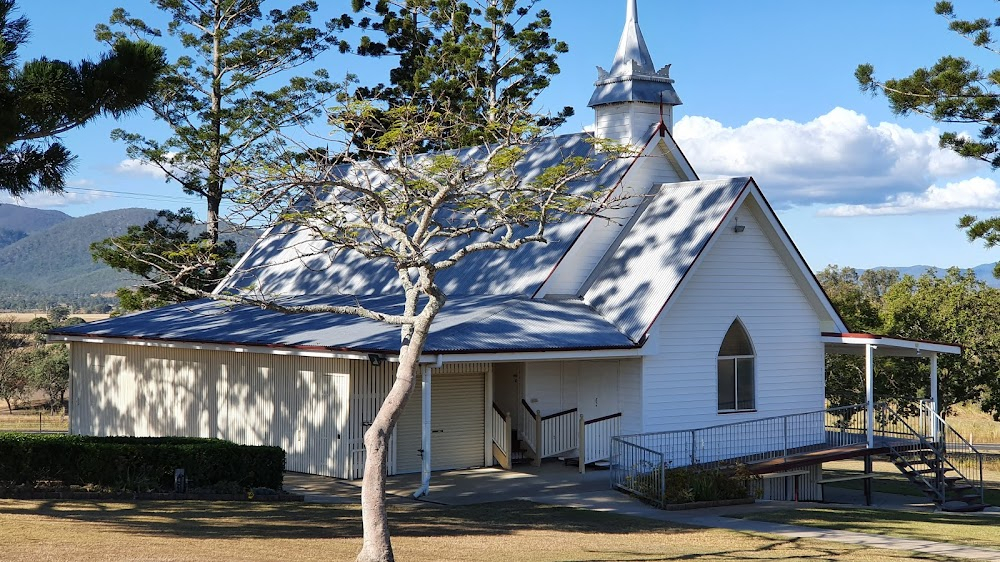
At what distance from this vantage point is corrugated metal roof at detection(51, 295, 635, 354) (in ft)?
67.8

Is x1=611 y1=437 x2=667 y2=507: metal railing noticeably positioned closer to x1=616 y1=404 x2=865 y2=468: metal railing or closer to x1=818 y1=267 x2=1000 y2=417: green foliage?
x1=616 y1=404 x2=865 y2=468: metal railing

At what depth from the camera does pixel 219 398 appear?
24578 mm

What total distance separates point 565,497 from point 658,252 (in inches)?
258

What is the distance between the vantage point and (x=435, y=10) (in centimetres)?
4472

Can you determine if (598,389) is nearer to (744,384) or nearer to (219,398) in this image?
(744,384)

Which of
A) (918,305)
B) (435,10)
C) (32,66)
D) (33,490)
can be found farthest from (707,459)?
(435,10)

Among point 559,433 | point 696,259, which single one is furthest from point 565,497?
point 696,259

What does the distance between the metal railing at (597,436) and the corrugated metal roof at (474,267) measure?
330cm

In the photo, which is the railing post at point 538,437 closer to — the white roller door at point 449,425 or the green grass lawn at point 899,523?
the white roller door at point 449,425

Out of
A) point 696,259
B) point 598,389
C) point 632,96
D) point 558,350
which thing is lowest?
point 598,389

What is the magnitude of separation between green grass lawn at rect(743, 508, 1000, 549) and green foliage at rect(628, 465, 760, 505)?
1.10 metres

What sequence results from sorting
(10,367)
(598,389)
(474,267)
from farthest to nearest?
(10,367) < (474,267) < (598,389)

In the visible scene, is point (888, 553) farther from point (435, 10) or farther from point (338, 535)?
point (435, 10)

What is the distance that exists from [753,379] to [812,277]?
8.84 feet
